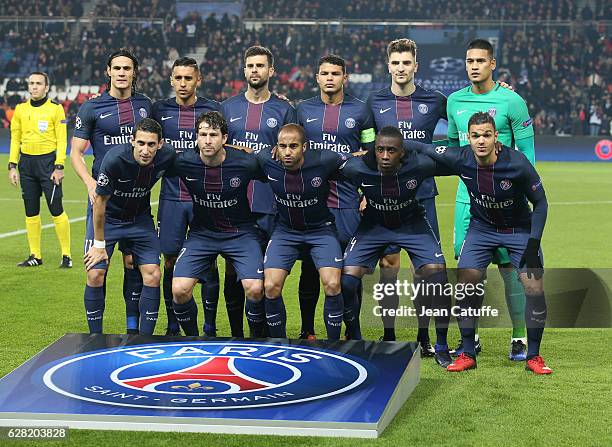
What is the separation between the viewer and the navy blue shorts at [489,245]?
681cm

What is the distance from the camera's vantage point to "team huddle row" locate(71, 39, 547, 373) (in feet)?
22.2

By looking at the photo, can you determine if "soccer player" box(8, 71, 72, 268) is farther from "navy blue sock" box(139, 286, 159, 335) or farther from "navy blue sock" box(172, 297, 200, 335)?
"navy blue sock" box(172, 297, 200, 335)

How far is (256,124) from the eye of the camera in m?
7.48

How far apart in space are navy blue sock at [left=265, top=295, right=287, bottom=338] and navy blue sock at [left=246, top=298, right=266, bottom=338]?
0.10 meters

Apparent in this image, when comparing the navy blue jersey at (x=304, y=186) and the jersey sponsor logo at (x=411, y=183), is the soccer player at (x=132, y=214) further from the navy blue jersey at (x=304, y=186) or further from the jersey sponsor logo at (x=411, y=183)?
the jersey sponsor logo at (x=411, y=183)

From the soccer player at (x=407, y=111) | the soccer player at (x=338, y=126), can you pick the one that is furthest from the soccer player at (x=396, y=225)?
the soccer player at (x=338, y=126)

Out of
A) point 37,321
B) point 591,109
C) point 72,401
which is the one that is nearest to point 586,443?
point 72,401

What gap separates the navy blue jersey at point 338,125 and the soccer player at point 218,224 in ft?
1.97

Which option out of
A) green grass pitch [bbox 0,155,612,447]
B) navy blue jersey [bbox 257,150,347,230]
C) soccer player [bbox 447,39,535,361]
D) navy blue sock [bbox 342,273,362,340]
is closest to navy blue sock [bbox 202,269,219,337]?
green grass pitch [bbox 0,155,612,447]

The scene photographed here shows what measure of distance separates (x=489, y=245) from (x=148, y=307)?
238 cm

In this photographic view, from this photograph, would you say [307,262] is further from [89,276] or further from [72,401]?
[72,401]

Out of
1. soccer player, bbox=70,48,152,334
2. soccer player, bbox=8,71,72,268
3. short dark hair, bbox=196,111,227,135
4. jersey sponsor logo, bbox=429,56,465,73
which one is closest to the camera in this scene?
short dark hair, bbox=196,111,227,135

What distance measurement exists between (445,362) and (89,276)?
2528mm

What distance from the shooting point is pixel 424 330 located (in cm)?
724
